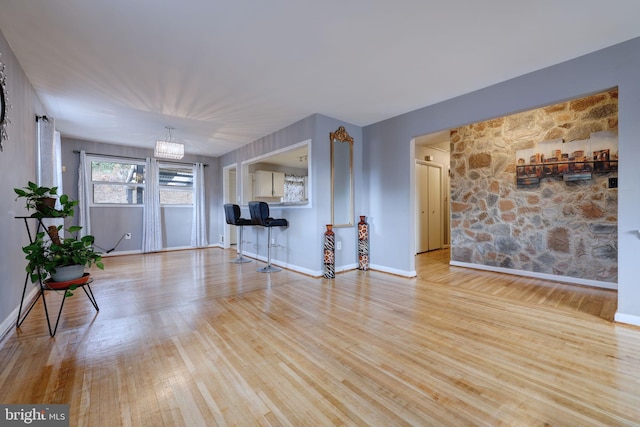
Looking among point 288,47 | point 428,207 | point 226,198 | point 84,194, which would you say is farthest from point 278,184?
point 288,47

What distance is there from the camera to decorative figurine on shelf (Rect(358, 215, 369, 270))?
4.35 m

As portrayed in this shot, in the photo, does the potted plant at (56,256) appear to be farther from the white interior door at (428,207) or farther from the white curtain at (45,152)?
the white interior door at (428,207)

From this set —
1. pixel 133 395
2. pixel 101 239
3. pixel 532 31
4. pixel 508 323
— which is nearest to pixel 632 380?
pixel 508 323

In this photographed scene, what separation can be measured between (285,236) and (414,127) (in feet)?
8.74

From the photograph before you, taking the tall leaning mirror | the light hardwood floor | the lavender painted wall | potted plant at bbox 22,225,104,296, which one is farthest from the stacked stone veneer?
potted plant at bbox 22,225,104,296

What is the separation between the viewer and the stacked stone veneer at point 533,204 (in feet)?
11.0

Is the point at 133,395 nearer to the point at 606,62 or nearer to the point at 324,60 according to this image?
the point at 324,60

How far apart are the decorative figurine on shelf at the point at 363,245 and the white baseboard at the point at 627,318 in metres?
2.73

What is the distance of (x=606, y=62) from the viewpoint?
7.66 ft

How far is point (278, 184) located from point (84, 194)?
4020mm

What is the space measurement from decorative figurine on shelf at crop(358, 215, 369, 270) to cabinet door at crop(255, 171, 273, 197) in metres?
3.02

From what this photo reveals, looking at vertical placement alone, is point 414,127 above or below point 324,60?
below

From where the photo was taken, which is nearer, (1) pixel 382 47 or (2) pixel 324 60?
(1) pixel 382 47

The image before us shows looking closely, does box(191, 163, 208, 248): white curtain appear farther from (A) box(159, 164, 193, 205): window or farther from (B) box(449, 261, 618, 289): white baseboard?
(B) box(449, 261, 618, 289): white baseboard
